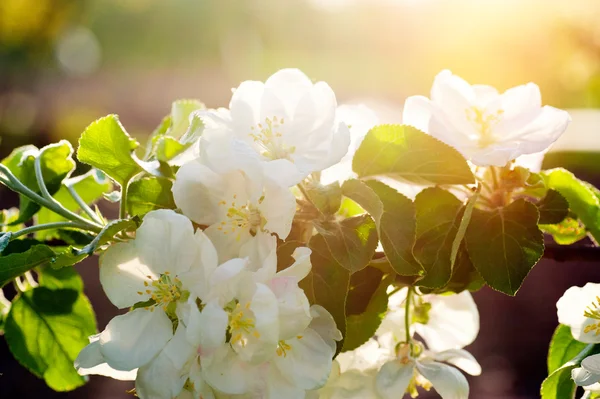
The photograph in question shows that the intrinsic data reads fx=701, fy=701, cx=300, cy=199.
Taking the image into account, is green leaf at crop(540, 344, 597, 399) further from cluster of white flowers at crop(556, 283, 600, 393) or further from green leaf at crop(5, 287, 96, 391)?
green leaf at crop(5, 287, 96, 391)

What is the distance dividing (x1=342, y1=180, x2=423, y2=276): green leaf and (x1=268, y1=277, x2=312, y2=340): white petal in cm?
7

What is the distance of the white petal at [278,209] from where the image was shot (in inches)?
18.3

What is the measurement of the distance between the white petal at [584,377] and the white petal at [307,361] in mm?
181

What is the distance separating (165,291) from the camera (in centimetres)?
50

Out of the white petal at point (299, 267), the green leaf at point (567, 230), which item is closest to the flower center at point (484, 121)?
the green leaf at point (567, 230)

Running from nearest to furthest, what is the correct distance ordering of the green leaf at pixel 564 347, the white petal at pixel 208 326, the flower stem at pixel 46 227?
the white petal at pixel 208 326, the flower stem at pixel 46 227, the green leaf at pixel 564 347

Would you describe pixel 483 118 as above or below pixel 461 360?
above

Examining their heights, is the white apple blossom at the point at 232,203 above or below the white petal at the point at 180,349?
above

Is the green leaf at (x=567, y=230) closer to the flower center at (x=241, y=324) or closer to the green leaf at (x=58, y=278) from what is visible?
the flower center at (x=241, y=324)

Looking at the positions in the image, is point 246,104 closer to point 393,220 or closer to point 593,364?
point 393,220

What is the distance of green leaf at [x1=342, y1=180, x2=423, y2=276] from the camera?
49 centimetres

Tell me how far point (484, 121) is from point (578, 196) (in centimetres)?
11

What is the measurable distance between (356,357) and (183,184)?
235mm

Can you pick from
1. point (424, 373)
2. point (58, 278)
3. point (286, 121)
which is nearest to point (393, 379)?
point (424, 373)
